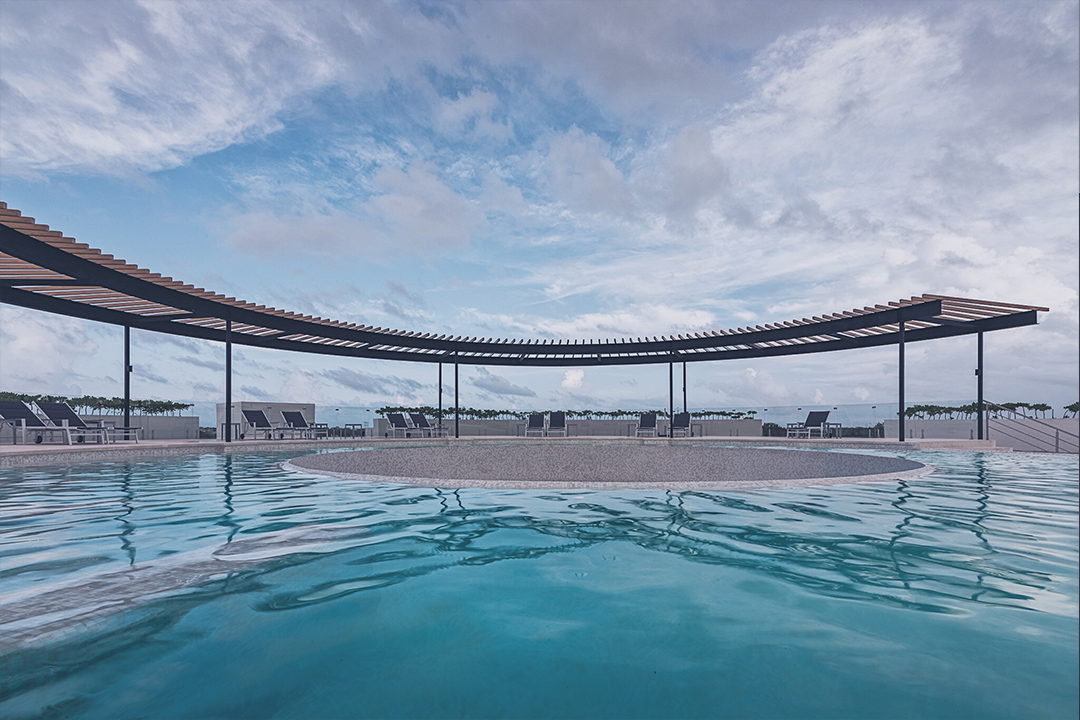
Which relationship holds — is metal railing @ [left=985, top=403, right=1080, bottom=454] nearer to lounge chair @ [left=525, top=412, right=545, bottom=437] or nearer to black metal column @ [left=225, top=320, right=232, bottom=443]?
lounge chair @ [left=525, top=412, right=545, bottom=437]

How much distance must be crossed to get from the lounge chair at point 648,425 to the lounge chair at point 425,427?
7.19 m

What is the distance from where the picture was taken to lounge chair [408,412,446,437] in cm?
1877

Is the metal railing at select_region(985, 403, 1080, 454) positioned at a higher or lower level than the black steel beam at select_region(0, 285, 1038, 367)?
lower

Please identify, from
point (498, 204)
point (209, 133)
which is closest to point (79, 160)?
point (209, 133)

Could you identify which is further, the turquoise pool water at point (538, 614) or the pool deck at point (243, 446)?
the pool deck at point (243, 446)

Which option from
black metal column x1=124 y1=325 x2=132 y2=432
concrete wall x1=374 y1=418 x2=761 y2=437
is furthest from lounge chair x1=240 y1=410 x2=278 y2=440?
concrete wall x1=374 y1=418 x2=761 y2=437

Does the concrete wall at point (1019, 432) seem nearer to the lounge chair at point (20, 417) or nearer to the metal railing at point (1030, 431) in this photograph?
the metal railing at point (1030, 431)

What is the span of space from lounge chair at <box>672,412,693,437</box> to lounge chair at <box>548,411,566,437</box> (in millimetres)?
3941

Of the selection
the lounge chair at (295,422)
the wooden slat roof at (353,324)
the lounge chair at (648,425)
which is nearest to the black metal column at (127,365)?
the wooden slat roof at (353,324)

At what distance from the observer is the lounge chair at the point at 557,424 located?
1967 cm

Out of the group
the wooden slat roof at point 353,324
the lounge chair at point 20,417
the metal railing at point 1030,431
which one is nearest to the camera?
the wooden slat roof at point 353,324

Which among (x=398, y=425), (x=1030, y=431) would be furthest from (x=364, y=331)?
(x=1030, y=431)

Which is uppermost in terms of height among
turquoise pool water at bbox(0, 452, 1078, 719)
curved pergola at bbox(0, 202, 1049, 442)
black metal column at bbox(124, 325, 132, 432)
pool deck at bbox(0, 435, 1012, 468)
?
curved pergola at bbox(0, 202, 1049, 442)

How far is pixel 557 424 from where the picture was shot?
19828 millimetres
